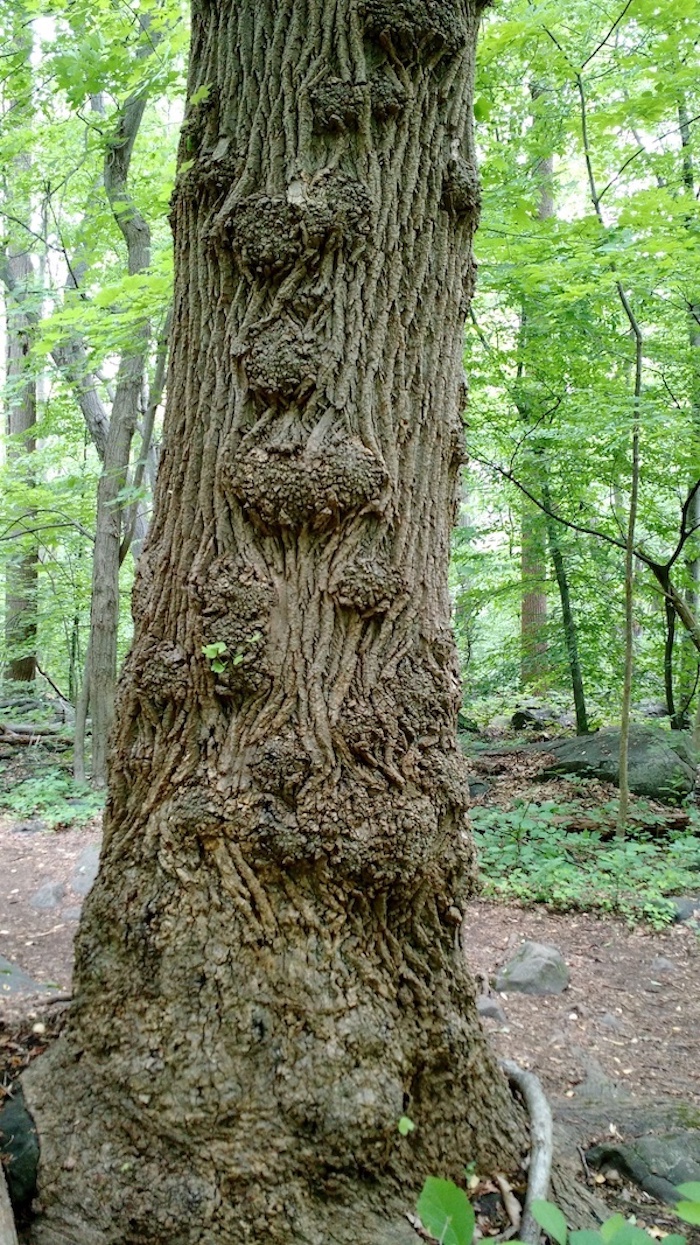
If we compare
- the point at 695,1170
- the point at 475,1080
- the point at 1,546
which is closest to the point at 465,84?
the point at 475,1080

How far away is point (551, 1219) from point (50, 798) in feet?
23.6

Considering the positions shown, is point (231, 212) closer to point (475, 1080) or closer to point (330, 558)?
point (330, 558)

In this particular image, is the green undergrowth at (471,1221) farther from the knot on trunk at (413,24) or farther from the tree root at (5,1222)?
the knot on trunk at (413,24)

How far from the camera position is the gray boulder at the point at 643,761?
6.73 metres

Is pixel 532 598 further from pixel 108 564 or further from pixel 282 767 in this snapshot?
pixel 282 767

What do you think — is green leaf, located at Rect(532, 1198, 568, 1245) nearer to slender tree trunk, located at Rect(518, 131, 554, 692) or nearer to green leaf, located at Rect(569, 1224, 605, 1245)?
green leaf, located at Rect(569, 1224, 605, 1245)

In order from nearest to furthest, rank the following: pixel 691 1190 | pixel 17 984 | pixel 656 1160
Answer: pixel 691 1190
pixel 656 1160
pixel 17 984

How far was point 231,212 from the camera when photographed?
2.02m

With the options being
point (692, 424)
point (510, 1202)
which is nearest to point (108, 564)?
point (692, 424)

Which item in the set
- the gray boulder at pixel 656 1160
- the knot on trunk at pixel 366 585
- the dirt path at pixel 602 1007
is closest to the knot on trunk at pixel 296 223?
the knot on trunk at pixel 366 585

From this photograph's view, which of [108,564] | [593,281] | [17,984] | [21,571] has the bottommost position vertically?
[17,984]

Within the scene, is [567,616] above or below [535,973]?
above

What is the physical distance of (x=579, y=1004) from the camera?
364cm

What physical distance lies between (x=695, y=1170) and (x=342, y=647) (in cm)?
180
